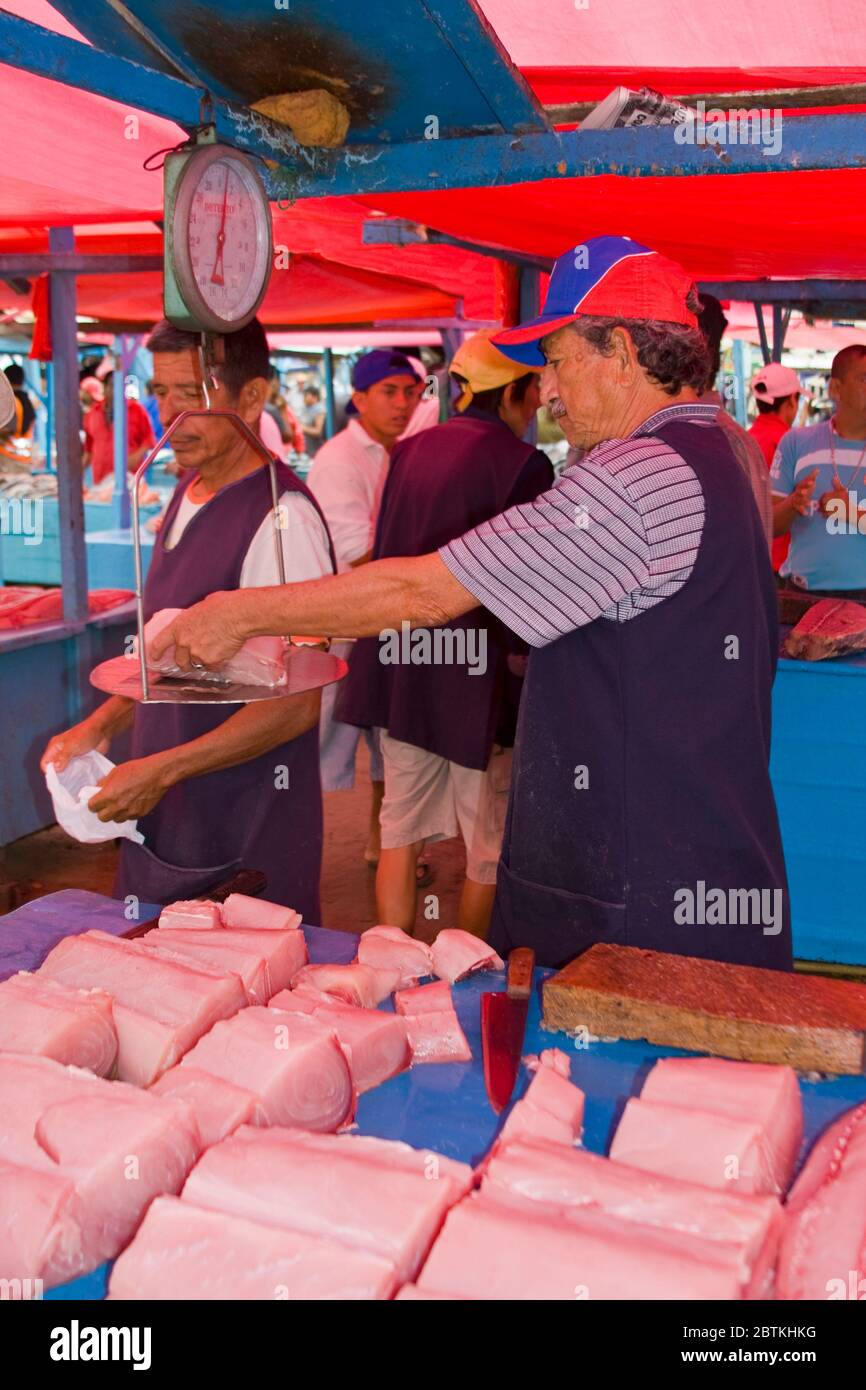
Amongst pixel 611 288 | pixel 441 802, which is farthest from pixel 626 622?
pixel 441 802

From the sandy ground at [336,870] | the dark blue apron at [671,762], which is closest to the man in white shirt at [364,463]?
the sandy ground at [336,870]

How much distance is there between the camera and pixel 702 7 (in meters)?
2.69

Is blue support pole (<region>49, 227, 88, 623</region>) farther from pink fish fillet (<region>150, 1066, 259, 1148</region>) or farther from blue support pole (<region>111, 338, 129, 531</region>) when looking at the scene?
blue support pole (<region>111, 338, 129, 531</region>)

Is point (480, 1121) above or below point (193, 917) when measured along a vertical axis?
below

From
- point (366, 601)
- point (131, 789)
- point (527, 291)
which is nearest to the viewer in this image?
point (366, 601)

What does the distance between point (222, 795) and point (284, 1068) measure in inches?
50.8

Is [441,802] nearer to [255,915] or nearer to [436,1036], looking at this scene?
[255,915]

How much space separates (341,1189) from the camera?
152 centimetres

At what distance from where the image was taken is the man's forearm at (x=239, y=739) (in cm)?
282

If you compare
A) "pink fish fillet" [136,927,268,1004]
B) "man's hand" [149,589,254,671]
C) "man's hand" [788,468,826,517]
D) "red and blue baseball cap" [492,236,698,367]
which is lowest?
"pink fish fillet" [136,927,268,1004]

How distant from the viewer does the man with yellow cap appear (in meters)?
4.57

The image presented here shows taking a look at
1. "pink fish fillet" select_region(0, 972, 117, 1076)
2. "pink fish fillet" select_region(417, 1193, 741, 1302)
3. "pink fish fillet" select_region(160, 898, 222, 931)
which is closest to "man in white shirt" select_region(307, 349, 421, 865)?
"pink fish fillet" select_region(160, 898, 222, 931)

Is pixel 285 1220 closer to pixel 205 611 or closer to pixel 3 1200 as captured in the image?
pixel 3 1200

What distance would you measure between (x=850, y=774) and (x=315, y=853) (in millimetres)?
2547
